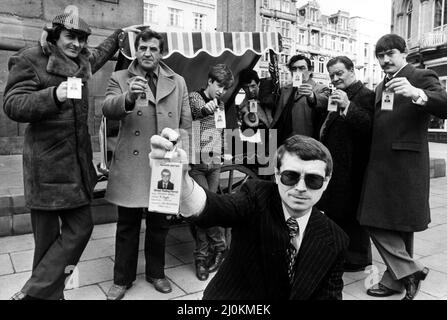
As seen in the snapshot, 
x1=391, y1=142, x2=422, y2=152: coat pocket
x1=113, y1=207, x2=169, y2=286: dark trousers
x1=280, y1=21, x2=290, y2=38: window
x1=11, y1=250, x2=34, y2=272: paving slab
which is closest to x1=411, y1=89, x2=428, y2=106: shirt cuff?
x1=391, y1=142, x2=422, y2=152: coat pocket

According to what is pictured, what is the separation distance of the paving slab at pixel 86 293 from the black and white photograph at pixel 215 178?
0.05 feet

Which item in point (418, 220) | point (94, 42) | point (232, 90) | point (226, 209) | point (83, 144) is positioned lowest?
point (418, 220)

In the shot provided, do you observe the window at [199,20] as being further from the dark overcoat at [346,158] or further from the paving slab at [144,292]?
the paving slab at [144,292]

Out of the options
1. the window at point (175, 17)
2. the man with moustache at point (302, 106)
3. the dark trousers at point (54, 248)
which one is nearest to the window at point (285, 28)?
the window at point (175, 17)

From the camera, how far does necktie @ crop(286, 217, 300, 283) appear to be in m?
2.01

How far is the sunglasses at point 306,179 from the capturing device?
6.57ft

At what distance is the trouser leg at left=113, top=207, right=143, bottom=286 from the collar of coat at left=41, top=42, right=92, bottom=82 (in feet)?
3.67

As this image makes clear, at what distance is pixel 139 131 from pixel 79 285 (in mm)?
1409

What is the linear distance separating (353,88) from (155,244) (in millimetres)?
2279

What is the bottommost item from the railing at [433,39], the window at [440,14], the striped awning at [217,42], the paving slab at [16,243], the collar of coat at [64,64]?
the paving slab at [16,243]

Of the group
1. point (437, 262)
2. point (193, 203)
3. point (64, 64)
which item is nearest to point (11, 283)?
point (64, 64)

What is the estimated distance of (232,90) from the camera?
5637 millimetres

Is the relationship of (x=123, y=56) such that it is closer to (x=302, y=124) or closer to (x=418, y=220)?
(x=302, y=124)

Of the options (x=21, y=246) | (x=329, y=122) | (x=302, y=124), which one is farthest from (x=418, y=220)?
(x=21, y=246)
